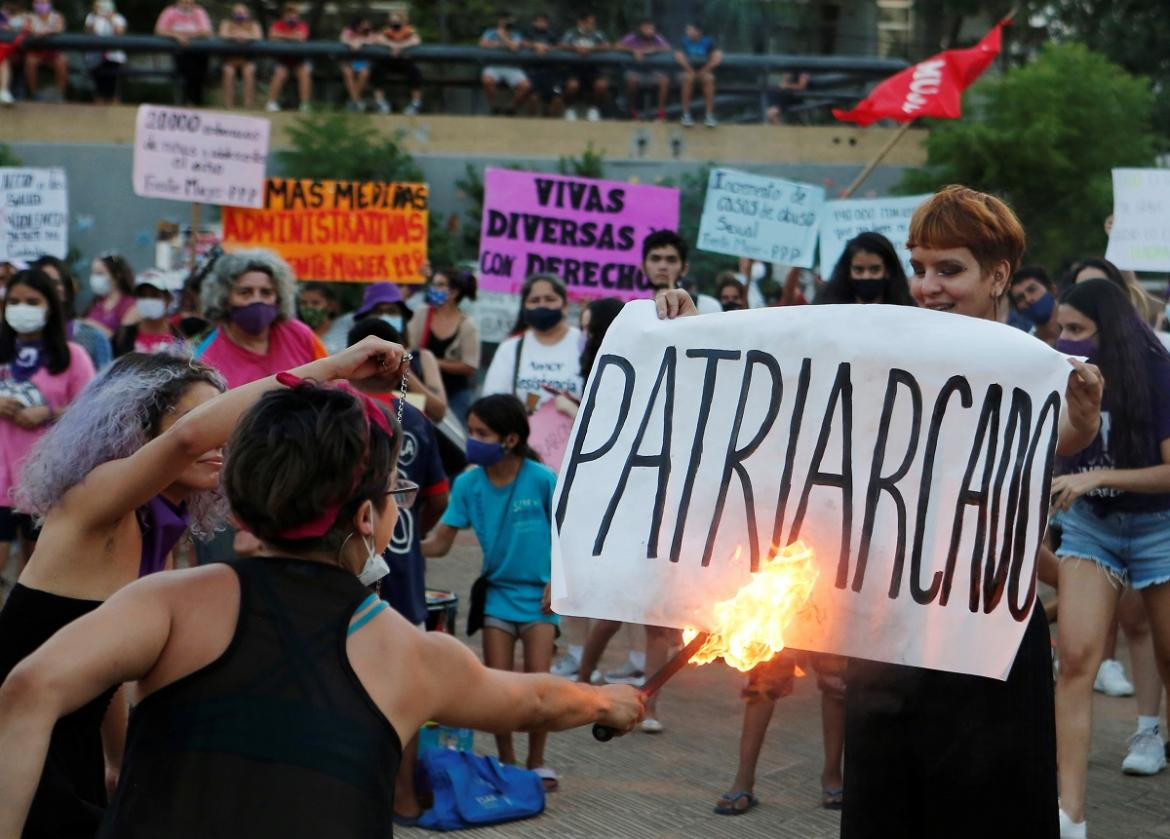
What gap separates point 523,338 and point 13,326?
2673 mm

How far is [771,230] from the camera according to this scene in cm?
1104

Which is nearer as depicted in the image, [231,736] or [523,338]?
[231,736]

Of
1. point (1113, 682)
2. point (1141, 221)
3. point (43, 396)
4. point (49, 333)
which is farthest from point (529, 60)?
point (1113, 682)

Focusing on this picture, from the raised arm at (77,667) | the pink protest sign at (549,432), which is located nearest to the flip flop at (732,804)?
the pink protest sign at (549,432)

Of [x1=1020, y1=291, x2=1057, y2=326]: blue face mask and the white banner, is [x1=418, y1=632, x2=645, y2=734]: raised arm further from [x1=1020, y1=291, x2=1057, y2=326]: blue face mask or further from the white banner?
[x1=1020, y1=291, x2=1057, y2=326]: blue face mask

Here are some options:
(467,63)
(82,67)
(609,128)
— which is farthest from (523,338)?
(82,67)

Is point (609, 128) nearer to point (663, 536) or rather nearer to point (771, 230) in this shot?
point (771, 230)

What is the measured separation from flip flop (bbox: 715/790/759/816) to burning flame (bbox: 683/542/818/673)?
273 centimetres

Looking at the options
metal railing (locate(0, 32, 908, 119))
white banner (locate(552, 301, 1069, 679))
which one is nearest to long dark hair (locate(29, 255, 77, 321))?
white banner (locate(552, 301, 1069, 679))

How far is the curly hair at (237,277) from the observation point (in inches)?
250

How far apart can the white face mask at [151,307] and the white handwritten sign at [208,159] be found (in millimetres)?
1909

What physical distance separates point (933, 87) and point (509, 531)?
7815mm

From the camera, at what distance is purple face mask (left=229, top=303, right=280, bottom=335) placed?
6320 millimetres

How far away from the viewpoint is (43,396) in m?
7.68
